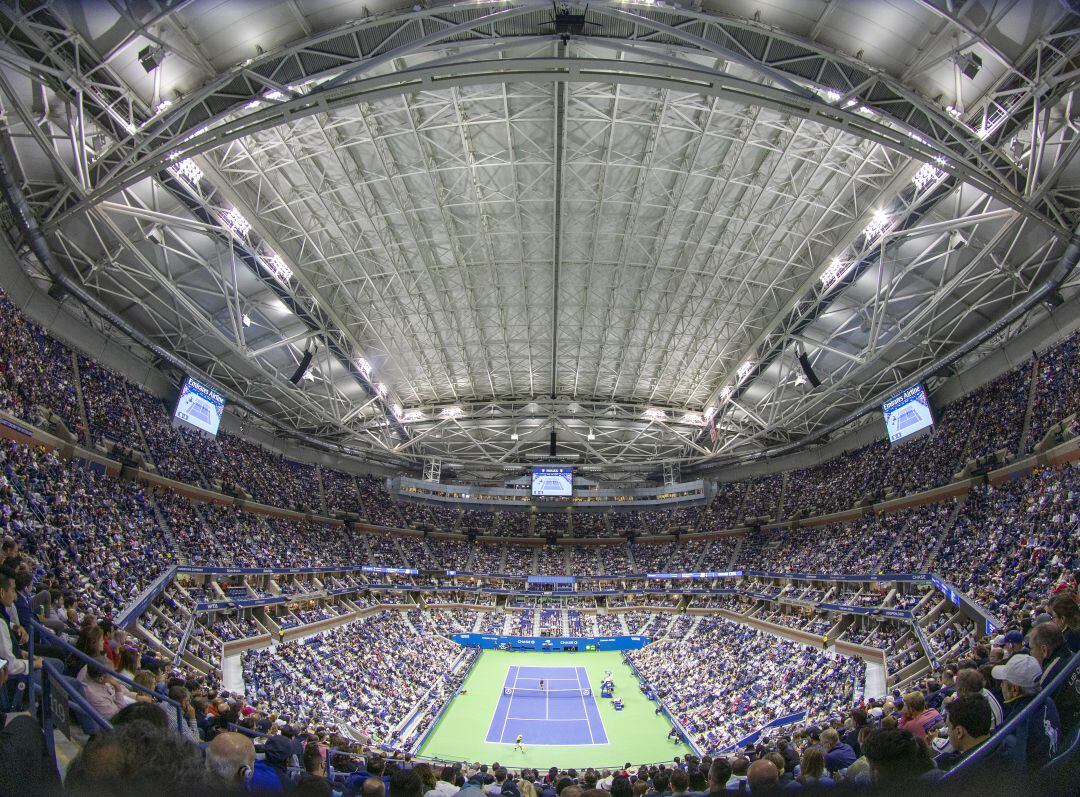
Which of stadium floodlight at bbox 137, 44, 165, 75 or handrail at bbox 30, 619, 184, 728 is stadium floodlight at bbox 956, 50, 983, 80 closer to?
handrail at bbox 30, 619, 184, 728

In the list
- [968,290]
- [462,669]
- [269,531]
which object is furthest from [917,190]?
[269,531]

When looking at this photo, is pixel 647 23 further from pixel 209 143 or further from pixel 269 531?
pixel 269 531

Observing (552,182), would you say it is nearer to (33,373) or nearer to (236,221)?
(236,221)

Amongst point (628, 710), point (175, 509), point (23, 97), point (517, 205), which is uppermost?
point (517, 205)

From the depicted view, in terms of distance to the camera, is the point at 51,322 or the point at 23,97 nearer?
the point at 23,97

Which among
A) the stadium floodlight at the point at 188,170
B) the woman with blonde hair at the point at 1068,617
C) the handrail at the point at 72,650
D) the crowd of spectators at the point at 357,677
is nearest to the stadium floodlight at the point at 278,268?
the stadium floodlight at the point at 188,170

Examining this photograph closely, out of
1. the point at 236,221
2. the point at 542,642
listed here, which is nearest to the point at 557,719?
the point at 542,642
